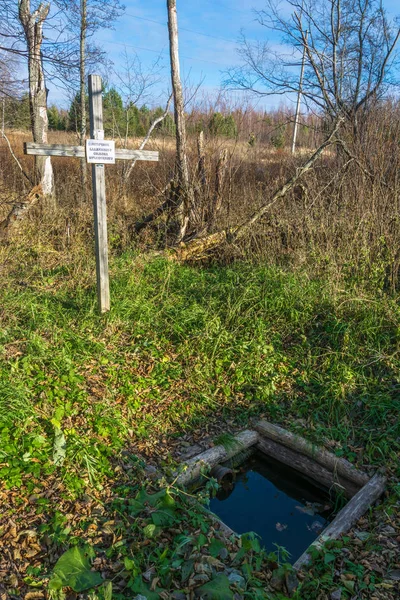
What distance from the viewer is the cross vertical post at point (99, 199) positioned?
15.5 feet

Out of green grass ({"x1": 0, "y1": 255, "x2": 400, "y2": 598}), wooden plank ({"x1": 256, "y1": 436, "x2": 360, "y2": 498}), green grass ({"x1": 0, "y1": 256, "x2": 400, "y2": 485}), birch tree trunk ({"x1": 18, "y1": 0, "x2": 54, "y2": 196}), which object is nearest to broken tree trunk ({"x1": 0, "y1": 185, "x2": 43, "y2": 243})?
birch tree trunk ({"x1": 18, "y1": 0, "x2": 54, "y2": 196})

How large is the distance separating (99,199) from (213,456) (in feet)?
9.79

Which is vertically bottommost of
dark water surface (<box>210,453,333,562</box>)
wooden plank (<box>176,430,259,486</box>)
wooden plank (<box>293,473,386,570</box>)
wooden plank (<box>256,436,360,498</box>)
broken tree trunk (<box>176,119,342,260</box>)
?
dark water surface (<box>210,453,333,562</box>)

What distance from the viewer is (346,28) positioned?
11109 millimetres

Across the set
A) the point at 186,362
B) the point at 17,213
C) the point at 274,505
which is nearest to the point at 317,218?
the point at 186,362

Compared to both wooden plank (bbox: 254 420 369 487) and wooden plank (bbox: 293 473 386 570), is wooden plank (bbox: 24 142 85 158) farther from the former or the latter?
wooden plank (bbox: 293 473 386 570)

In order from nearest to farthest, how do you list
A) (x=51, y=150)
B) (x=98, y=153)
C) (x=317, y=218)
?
(x=51, y=150) → (x=98, y=153) → (x=317, y=218)

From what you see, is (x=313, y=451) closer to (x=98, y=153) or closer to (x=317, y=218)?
(x=98, y=153)

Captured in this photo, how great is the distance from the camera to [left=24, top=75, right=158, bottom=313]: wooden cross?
4570 mm

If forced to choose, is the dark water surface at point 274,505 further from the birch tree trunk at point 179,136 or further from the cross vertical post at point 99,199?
the birch tree trunk at point 179,136

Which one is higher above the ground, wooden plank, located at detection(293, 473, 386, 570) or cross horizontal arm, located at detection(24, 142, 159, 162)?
cross horizontal arm, located at detection(24, 142, 159, 162)

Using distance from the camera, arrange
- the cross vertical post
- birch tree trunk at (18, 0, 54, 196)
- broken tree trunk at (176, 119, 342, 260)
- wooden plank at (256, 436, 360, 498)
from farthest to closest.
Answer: birch tree trunk at (18, 0, 54, 196), broken tree trunk at (176, 119, 342, 260), the cross vertical post, wooden plank at (256, 436, 360, 498)

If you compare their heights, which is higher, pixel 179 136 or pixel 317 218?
pixel 179 136

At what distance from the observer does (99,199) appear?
4.99 metres
